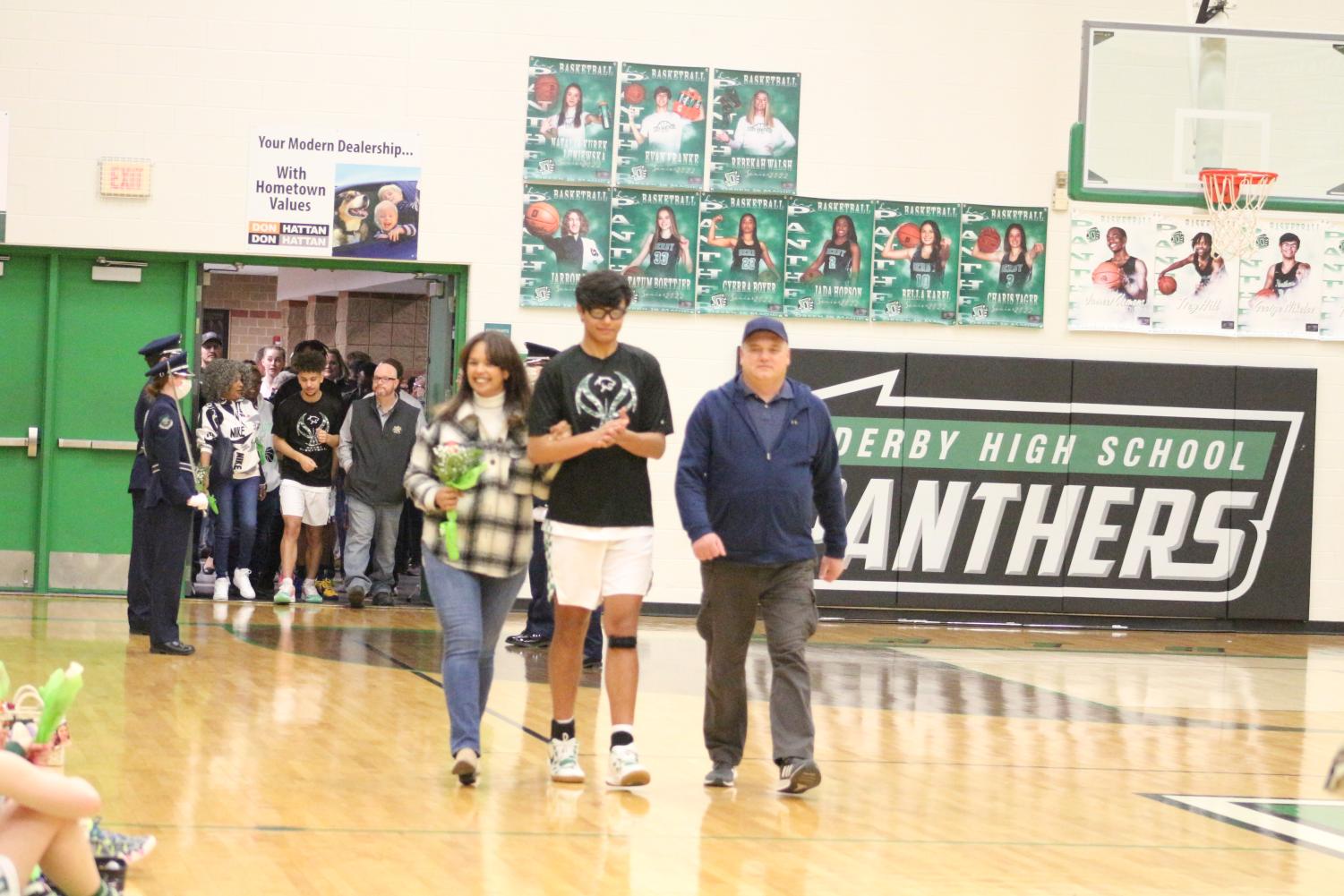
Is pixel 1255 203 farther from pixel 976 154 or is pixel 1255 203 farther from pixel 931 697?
pixel 931 697

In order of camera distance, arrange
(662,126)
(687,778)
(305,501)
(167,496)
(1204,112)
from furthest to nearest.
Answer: (662,126)
(305,501)
(1204,112)
(167,496)
(687,778)

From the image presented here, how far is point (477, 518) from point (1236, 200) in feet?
29.4

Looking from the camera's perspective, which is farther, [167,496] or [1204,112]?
[1204,112]

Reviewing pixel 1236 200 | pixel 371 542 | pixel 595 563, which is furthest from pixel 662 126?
pixel 595 563

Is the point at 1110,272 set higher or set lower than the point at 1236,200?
lower

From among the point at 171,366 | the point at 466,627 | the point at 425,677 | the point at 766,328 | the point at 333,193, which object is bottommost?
the point at 425,677

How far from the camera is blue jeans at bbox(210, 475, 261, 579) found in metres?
13.2

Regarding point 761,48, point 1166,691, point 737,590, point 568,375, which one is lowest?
point 1166,691

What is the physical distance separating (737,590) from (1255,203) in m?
8.43

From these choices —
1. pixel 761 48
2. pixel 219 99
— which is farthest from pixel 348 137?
pixel 761 48

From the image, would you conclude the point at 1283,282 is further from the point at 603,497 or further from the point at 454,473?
the point at 454,473

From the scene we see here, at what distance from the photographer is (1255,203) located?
13352 mm

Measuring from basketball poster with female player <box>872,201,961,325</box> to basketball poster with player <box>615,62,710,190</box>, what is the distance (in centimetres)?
158

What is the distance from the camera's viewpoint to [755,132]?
548 inches
